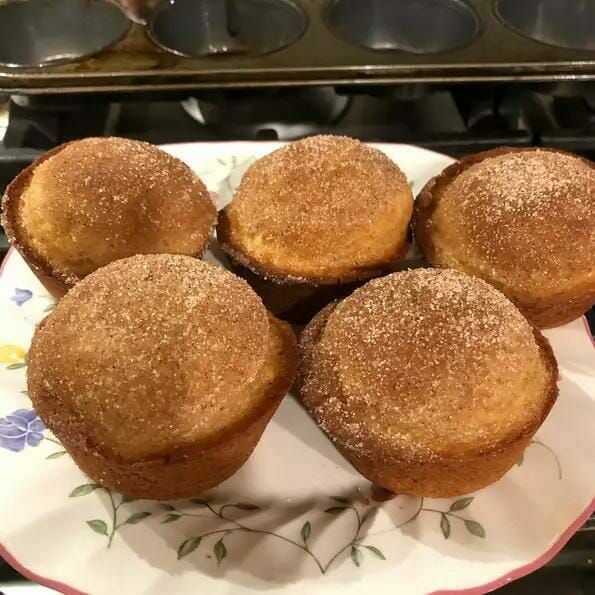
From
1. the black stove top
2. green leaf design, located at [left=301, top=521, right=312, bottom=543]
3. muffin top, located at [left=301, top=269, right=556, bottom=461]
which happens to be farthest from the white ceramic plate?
the black stove top

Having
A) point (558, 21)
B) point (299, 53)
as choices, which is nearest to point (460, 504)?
point (299, 53)

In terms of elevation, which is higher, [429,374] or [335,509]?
[429,374]

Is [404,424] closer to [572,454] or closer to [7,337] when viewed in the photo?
[572,454]

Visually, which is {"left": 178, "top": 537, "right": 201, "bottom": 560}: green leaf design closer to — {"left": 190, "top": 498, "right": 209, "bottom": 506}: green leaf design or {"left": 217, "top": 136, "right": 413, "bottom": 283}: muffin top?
{"left": 190, "top": 498, "right": 209, "bottom": 506}: green leaf design

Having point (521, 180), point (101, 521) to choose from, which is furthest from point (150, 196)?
point (521, 180)

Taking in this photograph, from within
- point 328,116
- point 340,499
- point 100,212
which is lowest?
point 340,499

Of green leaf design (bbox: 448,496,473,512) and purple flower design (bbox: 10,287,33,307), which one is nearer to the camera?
green leaf design (bbox: 448,496,473,512)

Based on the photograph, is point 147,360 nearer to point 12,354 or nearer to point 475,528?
point 12,354

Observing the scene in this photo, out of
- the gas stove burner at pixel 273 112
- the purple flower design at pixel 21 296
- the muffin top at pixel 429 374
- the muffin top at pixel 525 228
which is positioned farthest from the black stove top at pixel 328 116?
the muffin top at pixel 429 374
